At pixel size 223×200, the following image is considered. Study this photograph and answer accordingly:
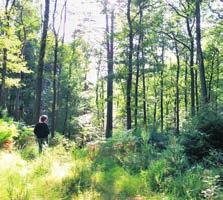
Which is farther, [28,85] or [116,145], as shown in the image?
[28,85]

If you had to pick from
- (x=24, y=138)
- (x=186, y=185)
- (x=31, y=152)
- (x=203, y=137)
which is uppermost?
(x=203, y=137)

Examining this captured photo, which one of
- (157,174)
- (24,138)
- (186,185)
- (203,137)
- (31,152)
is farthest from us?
(24,138)

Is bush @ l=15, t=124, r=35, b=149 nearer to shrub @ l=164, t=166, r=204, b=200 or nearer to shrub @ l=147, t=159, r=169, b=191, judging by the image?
shrub @ l=147, t=159, r=169, b=191

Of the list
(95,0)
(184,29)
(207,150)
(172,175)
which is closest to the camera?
(172,175)

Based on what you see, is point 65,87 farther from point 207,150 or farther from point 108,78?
point 207,150

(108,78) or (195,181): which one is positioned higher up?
(108,78)

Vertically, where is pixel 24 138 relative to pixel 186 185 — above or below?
above

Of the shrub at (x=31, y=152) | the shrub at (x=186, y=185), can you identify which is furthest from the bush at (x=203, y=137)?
the shrub at (x=31, y=152)

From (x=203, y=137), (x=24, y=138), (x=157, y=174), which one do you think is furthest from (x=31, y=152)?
(x=203, y=137)

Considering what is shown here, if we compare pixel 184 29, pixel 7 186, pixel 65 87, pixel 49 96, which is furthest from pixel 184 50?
pixel 7 186

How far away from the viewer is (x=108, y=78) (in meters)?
22.8

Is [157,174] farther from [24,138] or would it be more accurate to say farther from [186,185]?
[24,138]

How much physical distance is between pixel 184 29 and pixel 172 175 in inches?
1046

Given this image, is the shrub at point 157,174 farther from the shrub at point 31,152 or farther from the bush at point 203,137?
the shrub at point 31,152
